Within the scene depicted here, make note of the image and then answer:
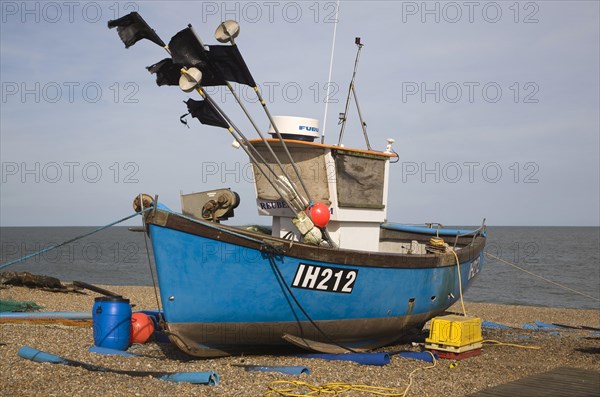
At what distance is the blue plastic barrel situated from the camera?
10398mm

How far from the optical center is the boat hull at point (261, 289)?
30.6 ft

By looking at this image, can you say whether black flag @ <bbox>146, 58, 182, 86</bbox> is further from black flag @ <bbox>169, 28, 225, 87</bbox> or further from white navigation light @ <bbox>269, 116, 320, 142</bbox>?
white navigation light @ <bbox>269, 116, 320, 142</bbox>

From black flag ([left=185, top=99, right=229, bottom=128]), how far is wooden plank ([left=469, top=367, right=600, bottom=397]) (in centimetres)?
509

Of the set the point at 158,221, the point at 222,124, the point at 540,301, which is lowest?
the point at 540,301

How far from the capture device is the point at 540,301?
29109 mm

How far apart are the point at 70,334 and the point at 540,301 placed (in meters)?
22.2

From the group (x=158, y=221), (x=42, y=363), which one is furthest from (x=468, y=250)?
(x=42, y=363)

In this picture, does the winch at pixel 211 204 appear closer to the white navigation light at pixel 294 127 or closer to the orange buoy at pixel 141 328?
the white navigation light at pixel 294 127

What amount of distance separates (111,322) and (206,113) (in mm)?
3337

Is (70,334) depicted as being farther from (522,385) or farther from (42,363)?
(522,385)

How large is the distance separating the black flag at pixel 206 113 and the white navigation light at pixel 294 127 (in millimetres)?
1397

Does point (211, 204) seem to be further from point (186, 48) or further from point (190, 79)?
point (186, 48)

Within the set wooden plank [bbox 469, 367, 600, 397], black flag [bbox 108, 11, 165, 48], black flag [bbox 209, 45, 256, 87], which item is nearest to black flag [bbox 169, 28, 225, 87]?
black flag [bbox 209, 45, 256, 87]

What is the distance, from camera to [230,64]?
9.66 meters
